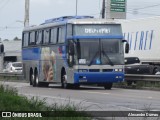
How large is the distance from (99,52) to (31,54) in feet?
25.7

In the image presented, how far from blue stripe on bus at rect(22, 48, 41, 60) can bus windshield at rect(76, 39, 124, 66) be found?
5.79 m

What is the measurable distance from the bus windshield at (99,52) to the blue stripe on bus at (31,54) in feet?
19.0

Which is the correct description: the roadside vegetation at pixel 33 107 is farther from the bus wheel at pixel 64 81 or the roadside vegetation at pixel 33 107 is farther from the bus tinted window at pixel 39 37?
the bus tinted window at pixel 39 37

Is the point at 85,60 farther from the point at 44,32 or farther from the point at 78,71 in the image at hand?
the point at 44,32

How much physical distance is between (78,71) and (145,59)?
50.4 feet

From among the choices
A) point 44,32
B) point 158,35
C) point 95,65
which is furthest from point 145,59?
point 95,65

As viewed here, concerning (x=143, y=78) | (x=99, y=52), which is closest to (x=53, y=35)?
(x=99, y=52)

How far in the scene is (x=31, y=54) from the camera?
35.7 m

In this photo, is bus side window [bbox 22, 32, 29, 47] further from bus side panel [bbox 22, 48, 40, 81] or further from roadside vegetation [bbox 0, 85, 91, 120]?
roadside vegetation [bbox 0, 85, 91, 120]

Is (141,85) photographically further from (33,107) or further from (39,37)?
(33,107)

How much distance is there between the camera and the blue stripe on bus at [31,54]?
34.4 metres

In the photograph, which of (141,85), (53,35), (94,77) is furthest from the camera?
(141,85)

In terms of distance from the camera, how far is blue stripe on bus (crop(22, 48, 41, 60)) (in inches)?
1354

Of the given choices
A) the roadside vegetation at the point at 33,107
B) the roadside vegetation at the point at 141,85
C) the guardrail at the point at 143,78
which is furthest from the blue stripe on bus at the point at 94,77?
the roadside vegetation at the point at 33,107
